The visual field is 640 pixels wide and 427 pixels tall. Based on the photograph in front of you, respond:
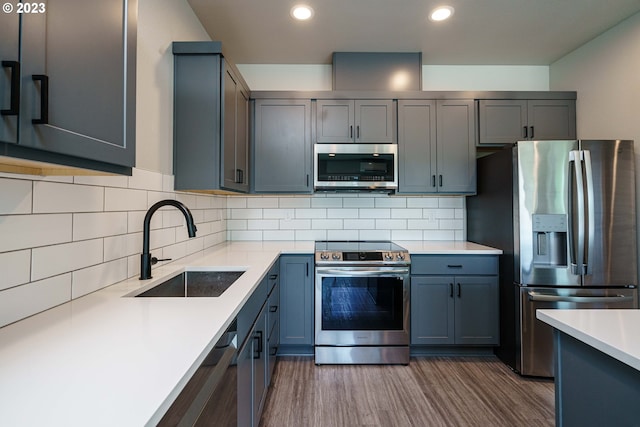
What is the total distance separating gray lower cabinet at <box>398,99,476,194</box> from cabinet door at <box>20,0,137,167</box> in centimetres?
230

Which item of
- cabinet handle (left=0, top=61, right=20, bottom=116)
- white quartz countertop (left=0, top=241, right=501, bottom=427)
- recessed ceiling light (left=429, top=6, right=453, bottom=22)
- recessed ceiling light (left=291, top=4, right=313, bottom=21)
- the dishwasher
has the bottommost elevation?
the dishwasher

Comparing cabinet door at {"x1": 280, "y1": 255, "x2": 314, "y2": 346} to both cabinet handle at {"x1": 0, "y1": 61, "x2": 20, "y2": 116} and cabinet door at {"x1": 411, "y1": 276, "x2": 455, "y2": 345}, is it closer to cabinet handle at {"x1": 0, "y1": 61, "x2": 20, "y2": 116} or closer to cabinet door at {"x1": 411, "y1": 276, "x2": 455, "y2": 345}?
cabinet door at {"x1": 411, "y1": 276, "x2": 455, "y2": 345}

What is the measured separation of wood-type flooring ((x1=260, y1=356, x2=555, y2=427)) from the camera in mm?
1798

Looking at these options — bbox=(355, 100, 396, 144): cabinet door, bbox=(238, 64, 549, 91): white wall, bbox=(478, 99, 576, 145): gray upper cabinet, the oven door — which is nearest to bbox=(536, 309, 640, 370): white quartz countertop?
the oven door

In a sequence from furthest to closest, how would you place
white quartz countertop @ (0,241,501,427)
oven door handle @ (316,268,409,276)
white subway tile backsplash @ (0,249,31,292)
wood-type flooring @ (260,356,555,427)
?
oven door handle @ (316,268,409,276), wood-type flooring @ (260,356,555,427), white subway tile backsplash @ (0,249,31,292), white quartz countertop @ (0,241,501,427)

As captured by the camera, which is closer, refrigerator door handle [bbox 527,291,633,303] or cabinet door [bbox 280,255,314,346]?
refrigerator door handle [bbox 527,291,633,303]

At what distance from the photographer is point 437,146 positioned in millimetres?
2795

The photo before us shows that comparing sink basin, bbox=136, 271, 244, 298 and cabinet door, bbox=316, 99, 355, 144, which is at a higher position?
cabinet door, bbox=316, 99, 355, 144

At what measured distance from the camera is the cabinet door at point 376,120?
2.77 metres

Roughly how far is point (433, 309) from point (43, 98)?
2.65 m

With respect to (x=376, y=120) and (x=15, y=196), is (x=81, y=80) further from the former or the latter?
(x=376, y=120)

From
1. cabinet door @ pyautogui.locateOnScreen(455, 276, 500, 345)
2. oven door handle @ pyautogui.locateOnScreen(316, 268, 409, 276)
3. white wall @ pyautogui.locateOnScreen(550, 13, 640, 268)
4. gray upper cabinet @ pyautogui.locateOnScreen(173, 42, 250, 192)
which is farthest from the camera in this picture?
cabinet door @ pyautogui.locateOnScreen(455, 276, 500, 345)

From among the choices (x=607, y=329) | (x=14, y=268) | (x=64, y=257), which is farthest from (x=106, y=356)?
(x=607, y=329)

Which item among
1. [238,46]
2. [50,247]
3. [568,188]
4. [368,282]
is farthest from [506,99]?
[50,247]
